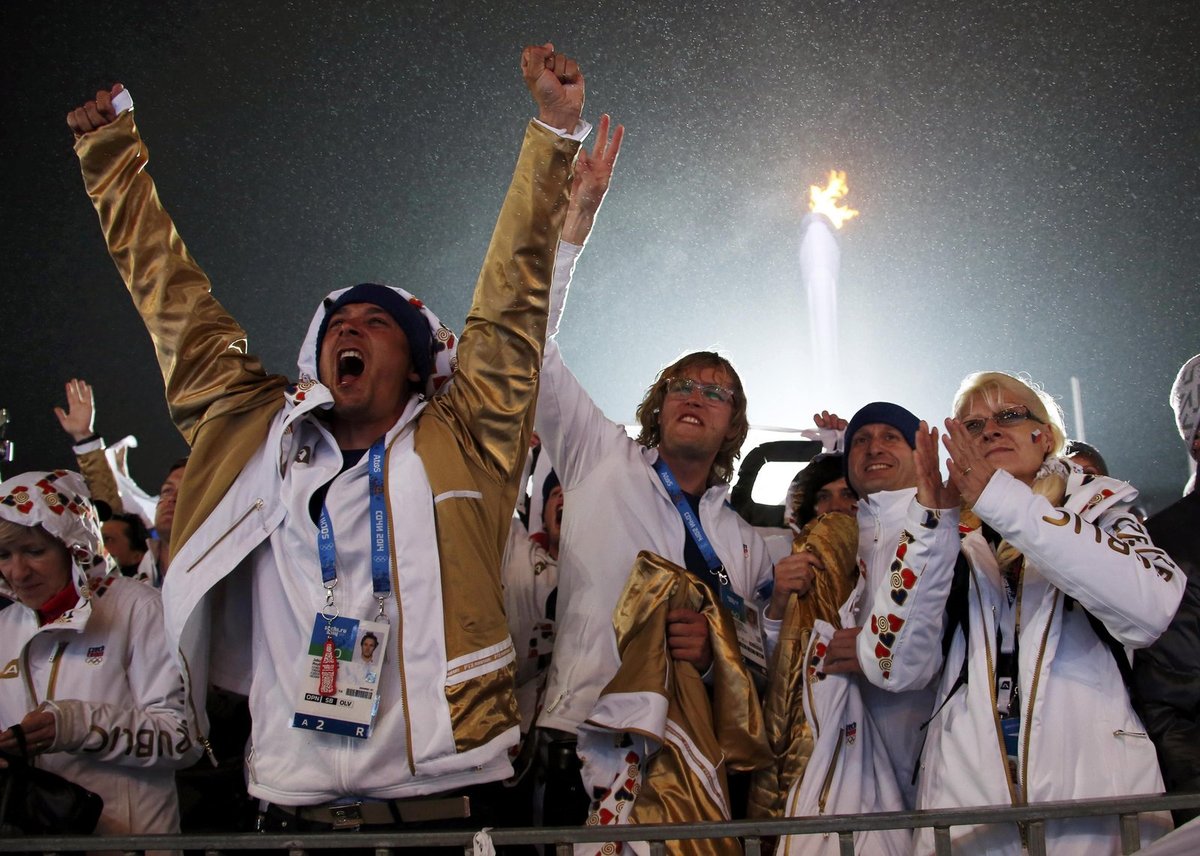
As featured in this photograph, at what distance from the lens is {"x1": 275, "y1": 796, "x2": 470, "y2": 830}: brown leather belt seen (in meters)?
1.79

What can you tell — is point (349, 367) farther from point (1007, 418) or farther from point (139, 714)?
point (1007, 418)

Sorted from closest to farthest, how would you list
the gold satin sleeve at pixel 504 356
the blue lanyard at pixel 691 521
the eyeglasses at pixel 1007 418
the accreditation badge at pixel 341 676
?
the accreditation badge at pixel 341 676
the gold satin sleeve at pixel 504 356
the eyeglasses at pixel 1007 418
the blue lanyard at pixel 691 521

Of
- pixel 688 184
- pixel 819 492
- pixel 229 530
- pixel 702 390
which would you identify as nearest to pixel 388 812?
pixel 229 530

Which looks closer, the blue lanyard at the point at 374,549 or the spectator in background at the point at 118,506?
the blue lanyard at the point at 374,549

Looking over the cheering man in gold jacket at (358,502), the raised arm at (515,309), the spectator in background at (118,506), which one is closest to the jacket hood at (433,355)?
the cheering man in gold jacket at (358,502)

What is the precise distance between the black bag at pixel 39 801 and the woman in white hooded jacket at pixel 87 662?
7 cm

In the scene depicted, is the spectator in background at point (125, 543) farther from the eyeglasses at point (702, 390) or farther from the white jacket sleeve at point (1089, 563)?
the white jacket sleeve at point (1089, 563)

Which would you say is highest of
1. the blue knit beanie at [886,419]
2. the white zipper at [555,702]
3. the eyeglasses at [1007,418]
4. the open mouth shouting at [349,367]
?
the open mouth shouting at [349,367]

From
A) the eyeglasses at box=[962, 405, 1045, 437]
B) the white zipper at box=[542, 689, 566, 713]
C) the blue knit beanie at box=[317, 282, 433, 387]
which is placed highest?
the blue knit beanie at box=[317, 282, 433, 387]

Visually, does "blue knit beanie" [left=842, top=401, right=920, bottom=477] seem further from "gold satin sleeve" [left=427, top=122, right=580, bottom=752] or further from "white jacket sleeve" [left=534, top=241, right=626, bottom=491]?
"gold satin sleeve" [left=427, top=122, right=580, bottom=752]

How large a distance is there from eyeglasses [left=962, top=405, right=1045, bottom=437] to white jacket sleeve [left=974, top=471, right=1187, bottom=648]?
0.43m

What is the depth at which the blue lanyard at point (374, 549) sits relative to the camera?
1.86m

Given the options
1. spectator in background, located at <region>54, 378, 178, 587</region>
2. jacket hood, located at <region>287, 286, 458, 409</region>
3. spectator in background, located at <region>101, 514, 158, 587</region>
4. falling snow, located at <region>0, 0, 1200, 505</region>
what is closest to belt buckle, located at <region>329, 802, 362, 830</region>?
Answer: jacket hood, located at <region>287, 286, 458, 409</region>

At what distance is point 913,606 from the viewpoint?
6.63ft
